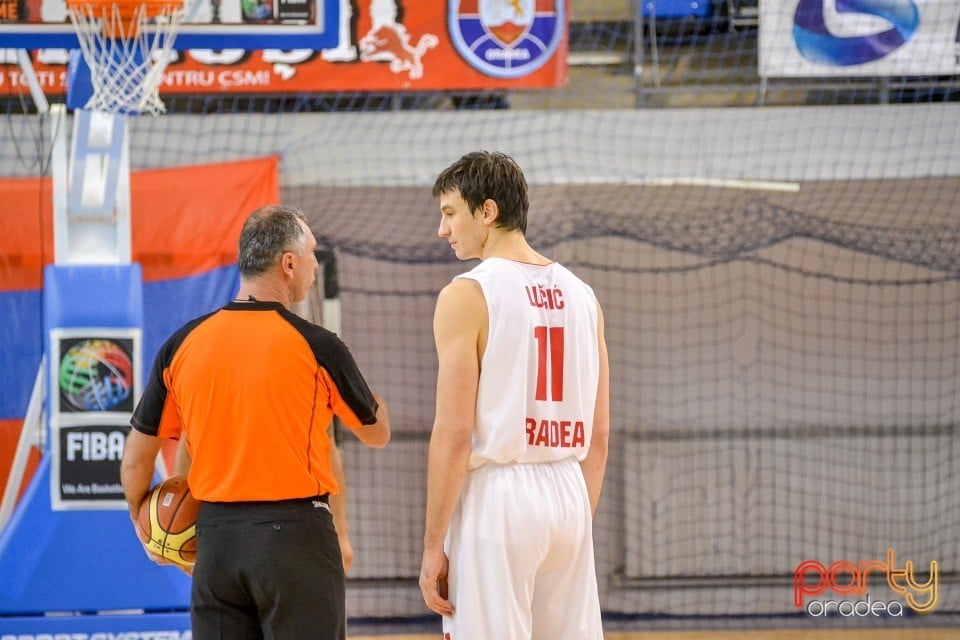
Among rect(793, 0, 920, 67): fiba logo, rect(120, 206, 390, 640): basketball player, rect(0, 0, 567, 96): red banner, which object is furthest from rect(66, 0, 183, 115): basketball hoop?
rect(793, 0, 920, 67): fiba logo

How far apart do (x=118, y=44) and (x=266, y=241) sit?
9.05 ft

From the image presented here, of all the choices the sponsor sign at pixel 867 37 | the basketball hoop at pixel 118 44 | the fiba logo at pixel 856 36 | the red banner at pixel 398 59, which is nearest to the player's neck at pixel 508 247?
the basketball hoop at pixel 118 44

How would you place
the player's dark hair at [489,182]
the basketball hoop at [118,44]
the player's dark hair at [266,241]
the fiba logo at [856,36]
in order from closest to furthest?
1. the player's dark hair at [489,182]
2. the player's dark hair at [266,241]
3. the basketball hoop at [118,44]
4. the fiba logo at [856,36]

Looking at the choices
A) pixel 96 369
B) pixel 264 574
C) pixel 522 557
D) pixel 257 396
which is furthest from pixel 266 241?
pixel 96 369

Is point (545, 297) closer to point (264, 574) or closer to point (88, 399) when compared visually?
point (264, 574)

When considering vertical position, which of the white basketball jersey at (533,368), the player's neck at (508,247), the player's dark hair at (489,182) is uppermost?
the player's dark hair at (489,182)

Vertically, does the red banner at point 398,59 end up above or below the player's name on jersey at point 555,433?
above

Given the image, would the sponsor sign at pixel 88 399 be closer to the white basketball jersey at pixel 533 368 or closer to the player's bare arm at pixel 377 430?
the player's bare arm at pixel 377 430

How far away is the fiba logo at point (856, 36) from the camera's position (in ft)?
25.5

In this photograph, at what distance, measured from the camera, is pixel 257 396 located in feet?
9.60

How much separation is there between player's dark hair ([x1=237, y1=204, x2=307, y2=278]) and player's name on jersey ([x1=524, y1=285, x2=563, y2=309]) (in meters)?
0.66

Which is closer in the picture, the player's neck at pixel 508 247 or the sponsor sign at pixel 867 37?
the player's neck at pixel 508 247

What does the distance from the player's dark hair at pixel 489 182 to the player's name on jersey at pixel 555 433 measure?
0.50m

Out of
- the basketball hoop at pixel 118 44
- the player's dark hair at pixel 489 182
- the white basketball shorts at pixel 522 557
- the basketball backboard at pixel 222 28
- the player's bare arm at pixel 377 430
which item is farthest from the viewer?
the basketball backboard at pixel 222 28
